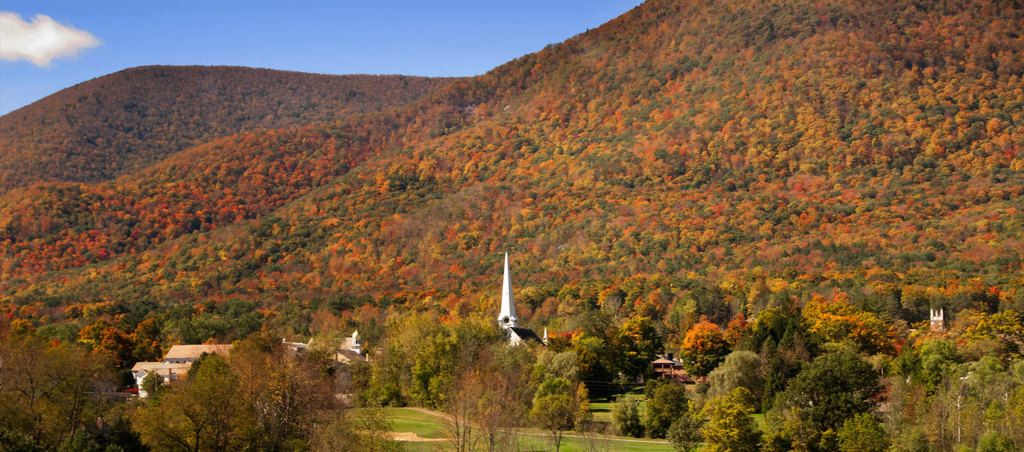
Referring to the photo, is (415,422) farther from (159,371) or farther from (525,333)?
(525,333)

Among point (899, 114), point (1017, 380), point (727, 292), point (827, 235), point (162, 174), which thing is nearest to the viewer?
point (1017, 380)

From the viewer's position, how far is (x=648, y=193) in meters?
140

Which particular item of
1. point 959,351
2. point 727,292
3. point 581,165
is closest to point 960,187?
point 727,292

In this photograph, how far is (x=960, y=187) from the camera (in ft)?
397

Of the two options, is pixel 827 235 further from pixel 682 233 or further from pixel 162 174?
pixel 162 174

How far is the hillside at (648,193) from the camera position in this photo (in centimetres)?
10812

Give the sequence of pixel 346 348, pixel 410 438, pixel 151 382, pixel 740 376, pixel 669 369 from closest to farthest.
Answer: pixel 410 438 → pixel 740 376 → pixel 151 382 → pixel 669 369 → pixel 346 348

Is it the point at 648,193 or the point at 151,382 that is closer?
the point at 151,382

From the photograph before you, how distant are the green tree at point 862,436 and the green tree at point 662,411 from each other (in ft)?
30.1

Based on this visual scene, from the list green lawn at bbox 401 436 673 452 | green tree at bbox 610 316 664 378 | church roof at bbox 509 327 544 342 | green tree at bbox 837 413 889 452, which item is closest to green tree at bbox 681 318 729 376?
green tree at bbox 610 316 664 378

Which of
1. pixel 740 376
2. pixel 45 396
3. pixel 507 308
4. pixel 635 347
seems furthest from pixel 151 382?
pixel 740 376

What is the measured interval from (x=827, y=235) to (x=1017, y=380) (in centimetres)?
5766

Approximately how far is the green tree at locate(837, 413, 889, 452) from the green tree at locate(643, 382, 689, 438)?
919 centimetres

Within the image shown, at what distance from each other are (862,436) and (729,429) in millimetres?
5392
